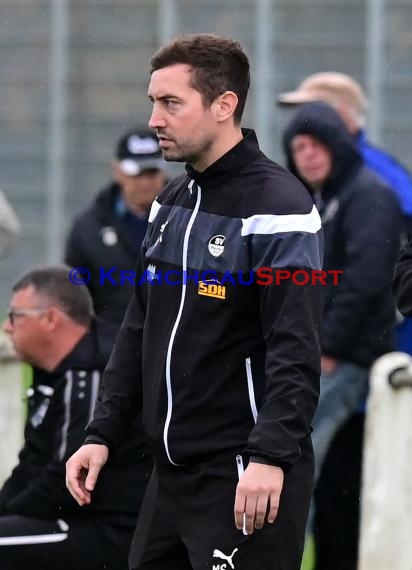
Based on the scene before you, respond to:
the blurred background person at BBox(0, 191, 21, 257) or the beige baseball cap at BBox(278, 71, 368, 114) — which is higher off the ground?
the beige baseball cap at BBox(278, 71, 368, 114)

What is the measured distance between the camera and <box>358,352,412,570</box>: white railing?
6.47m

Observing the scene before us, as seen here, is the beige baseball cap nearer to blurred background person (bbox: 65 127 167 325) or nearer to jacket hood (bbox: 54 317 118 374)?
blurred background person (bbox: 65 127 167 325)

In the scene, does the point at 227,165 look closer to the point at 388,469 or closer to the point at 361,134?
the point at 388,469

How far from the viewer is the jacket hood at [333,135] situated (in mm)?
7148

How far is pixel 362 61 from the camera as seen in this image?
15578 mm

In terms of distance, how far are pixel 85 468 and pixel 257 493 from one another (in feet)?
2.33

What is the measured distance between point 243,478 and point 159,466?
1.50 feet

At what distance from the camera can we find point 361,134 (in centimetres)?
773

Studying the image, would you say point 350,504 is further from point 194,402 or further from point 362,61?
point 362,61

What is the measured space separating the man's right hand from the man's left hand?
0.59m

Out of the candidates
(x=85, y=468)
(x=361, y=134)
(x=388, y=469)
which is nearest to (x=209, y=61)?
(x=85, y=468)

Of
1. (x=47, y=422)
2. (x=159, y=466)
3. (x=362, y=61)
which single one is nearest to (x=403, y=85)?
(x=362, y=61)

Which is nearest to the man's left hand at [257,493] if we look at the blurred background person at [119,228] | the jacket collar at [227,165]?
the jacket collar at [227,165]

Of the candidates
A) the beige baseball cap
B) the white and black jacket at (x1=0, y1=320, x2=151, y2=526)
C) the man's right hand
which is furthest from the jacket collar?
the beige baseball cap
